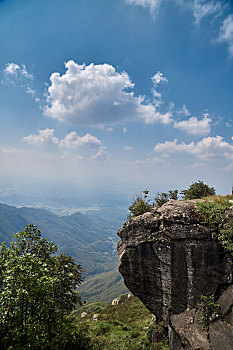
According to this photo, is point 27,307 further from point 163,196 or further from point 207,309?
point 163,196

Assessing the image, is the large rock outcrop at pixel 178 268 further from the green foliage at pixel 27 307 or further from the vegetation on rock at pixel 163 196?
the green foliage at pixel 27 307

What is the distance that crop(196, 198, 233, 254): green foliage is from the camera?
521 inches

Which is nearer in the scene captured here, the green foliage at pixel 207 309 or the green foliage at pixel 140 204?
the green foliage at pixel 207 309

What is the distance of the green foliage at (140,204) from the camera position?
1719 cm

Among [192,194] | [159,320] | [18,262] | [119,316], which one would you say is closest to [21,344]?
[18,262]

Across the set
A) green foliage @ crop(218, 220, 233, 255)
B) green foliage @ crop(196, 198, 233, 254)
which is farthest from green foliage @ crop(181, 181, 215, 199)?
green foliage @ crop(218, 220, 233, 255)

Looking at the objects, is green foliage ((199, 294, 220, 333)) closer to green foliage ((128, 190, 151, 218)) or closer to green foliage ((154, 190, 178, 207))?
green foliage ((128, 190, 151, 218))

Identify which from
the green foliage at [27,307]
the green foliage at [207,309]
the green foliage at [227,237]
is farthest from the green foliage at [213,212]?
the green foliage at [27,307]

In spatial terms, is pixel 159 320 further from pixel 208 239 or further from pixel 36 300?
pixel 36 300

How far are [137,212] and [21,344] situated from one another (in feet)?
39.4

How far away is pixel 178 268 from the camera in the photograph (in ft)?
48.2

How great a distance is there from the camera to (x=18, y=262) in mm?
9469

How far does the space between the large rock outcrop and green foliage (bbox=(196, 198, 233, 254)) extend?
490 millimetres

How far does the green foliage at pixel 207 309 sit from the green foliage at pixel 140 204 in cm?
830
